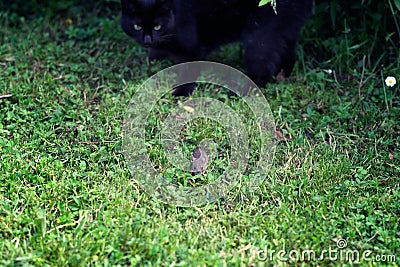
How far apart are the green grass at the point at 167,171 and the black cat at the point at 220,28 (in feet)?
0.67

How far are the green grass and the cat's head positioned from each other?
301 millimetres

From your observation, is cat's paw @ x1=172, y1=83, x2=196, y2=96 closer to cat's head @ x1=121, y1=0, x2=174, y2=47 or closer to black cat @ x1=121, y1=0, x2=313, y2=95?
black cat @ x1=121, y1=0, x2=313, y2=95

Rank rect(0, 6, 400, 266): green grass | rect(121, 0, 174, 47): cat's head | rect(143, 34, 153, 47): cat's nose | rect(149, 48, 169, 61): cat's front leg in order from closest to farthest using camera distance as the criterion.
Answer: rect(0, 6, 400, 266): green grass, rect(121, 0, 174, 47): cat's head, rect(143, 34, 153, 47): cat's nose, rect(149, 48, 169, 61): cat's front leg

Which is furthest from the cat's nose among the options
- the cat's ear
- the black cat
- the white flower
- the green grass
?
the white flower

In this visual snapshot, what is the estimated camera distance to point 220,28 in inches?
126

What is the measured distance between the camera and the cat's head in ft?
9.63

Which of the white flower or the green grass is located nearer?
the green grass

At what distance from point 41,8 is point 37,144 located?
1.79m

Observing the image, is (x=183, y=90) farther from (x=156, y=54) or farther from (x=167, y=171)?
(x=167, y=171)

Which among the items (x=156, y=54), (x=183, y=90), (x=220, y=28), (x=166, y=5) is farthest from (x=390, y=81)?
(x=156, y=54)

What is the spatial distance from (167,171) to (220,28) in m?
1.16

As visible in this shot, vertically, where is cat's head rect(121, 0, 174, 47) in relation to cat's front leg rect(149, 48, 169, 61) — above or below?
above

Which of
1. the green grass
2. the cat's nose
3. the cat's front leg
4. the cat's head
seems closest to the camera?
the green grass

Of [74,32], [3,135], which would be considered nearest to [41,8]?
[74,32]
